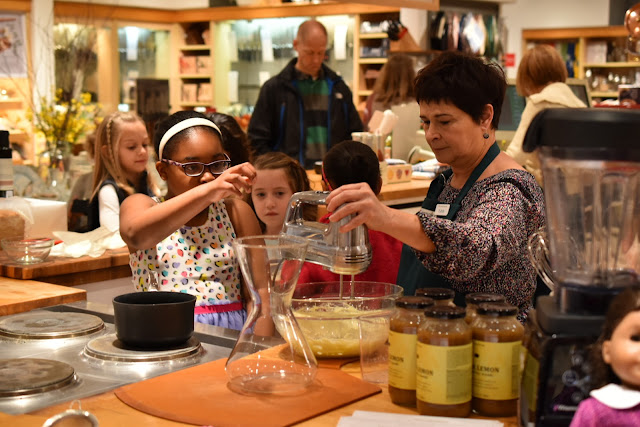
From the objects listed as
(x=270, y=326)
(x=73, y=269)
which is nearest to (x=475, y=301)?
(x=270, y=326)

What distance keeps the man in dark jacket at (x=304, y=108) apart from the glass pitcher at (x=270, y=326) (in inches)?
152

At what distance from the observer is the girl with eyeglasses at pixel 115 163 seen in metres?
4.41

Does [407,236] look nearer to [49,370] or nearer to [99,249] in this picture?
[49,370]

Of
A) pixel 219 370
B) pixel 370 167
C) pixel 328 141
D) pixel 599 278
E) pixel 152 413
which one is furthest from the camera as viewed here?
Answer: pixel 328 141

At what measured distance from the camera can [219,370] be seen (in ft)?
5.65

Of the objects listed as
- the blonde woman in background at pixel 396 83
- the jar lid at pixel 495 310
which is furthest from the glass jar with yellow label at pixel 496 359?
the blonde woman in background at pixel 396 83

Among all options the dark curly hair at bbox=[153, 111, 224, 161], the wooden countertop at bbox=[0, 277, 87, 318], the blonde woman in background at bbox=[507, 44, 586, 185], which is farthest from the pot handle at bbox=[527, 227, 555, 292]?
the blonde woman in background at bbox=[507, 44, 586, 185]

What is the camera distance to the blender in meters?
1.27

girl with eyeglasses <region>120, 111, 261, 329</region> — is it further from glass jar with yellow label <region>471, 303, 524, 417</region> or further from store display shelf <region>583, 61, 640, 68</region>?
store display shelf <region>583, 61, 640, 68</region>

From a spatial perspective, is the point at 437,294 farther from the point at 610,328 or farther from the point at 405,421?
the point at 610,328

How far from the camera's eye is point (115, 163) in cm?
446

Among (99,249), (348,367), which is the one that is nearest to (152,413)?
(348,367)

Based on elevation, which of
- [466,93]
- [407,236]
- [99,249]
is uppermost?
[466,93]

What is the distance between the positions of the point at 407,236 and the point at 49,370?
766 mm
